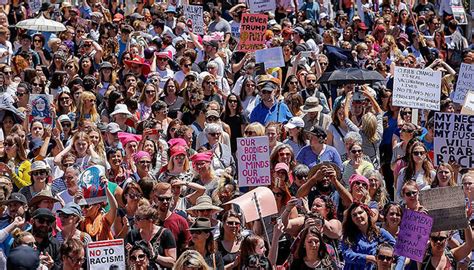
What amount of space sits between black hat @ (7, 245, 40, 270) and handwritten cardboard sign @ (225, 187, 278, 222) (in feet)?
6.73

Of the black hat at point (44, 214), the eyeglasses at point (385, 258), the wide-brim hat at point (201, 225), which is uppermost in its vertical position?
the black hat at point (44, 214)

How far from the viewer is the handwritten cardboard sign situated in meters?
12.3

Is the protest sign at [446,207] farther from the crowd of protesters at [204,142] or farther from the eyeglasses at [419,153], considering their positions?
the eyeglasses at [419,153]

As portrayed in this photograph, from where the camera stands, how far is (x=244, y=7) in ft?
83.3

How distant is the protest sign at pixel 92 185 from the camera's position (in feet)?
42.0

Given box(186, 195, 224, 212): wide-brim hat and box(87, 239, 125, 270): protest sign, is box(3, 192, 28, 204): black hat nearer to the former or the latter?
box(87, 239, 125, 270): protest sign

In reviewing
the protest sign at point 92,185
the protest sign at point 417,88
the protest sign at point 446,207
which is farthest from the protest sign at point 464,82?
the protest sign at point 92,185

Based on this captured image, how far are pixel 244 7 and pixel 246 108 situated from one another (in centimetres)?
743

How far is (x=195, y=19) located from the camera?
2298 cm

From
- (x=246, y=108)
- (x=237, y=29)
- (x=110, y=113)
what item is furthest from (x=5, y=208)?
(x=237, y=29)

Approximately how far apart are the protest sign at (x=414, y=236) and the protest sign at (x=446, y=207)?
28cm

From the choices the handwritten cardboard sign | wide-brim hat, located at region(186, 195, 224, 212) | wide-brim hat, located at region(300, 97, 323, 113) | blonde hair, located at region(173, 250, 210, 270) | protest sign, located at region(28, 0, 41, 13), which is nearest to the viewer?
blonde hair, located at region(173, 250, 210, 270)

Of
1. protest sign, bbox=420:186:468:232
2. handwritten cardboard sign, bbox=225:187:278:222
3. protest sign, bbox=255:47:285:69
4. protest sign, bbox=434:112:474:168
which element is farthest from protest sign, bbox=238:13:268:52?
protest sign, bbox=420:186:468:232

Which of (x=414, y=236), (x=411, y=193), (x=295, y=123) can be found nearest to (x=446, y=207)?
(x=414, y=236)
